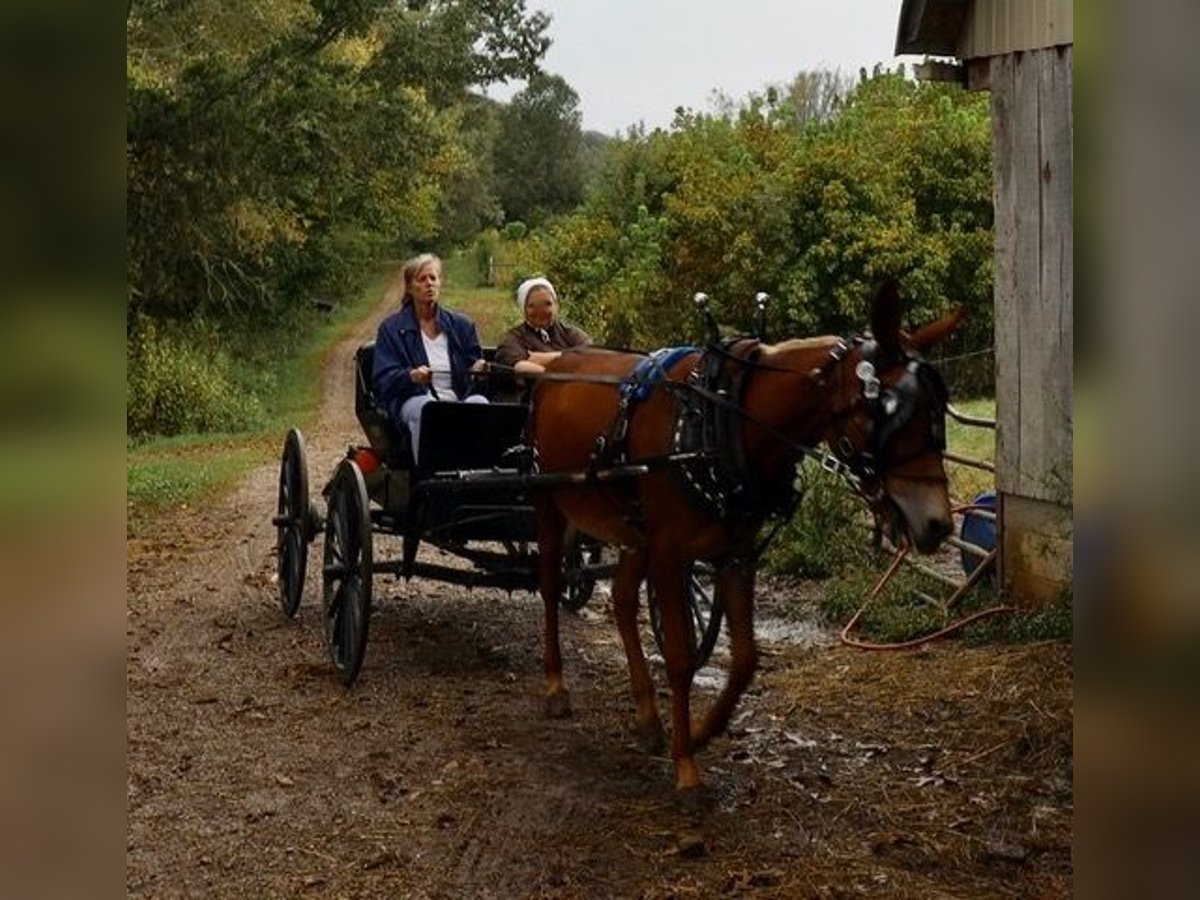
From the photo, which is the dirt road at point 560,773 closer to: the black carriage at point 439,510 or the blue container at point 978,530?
the black carriage at point 439,510

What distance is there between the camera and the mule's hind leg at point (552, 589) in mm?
6438

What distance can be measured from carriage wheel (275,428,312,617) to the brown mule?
7.76 ft

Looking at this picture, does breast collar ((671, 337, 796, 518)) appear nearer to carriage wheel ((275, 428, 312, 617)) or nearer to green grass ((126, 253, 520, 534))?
carriage wheel ((275, 428, 312, 617))

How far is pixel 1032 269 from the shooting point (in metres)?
7.59

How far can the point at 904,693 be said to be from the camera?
6.60 metres

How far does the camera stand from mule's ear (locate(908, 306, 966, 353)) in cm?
438

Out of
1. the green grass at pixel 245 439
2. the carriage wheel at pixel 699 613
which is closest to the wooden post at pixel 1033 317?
the carriage wheel at pixel 699 613

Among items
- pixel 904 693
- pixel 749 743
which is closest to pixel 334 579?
pixel 749 743

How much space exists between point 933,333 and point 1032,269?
343 centimetres
